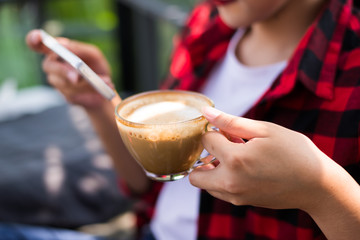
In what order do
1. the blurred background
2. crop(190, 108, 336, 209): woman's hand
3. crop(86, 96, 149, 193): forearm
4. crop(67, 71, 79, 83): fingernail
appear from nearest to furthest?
crop(190, 108, 336, 209): woman's hand
crop(67, 71, 79, 83): fingernail
crop(86, 96, 149, 193): forearm
the blurred background

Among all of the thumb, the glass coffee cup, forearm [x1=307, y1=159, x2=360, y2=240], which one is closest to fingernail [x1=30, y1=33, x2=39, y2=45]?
the glass coffee cup

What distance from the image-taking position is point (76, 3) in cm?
465

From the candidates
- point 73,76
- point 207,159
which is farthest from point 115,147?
point 207,159

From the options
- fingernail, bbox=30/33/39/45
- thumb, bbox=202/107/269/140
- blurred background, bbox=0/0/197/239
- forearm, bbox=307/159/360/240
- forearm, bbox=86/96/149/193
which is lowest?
blurred background, bbox=0/0/197/239

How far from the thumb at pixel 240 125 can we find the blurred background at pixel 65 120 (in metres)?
1.50

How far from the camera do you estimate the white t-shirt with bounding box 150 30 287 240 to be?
48.6 inches

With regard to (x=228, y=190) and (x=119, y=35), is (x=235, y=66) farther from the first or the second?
(x=119, y=35)

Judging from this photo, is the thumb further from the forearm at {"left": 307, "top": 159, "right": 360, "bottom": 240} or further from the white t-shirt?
the white t-shirt

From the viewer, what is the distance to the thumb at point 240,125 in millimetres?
733

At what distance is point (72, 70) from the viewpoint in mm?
1201

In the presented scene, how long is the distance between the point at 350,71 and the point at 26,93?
2783 millimetres

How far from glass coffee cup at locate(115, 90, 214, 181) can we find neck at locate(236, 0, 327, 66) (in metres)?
0.41

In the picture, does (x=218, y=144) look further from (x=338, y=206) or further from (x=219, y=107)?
(x=219, y=107)

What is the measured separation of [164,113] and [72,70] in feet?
1.32
